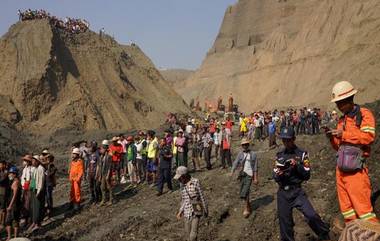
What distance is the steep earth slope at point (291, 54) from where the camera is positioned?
163 ft

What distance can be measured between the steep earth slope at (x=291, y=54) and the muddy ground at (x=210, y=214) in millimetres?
30009

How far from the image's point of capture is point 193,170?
18047 millimetres

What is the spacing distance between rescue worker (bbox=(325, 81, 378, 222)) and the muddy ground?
10.3 ft

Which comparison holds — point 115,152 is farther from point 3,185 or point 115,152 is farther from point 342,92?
point 342,92

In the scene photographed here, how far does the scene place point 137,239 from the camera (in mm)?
10078

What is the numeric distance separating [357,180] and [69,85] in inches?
1484

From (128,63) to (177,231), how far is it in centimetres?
4322

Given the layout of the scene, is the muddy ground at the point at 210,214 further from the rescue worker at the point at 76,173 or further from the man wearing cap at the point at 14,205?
the man wearing cap at the point at 14,205

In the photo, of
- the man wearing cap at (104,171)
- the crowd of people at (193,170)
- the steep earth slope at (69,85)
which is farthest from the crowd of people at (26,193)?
the steep earth slope at (69,85)

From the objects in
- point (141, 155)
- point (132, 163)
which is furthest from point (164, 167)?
point (132, 163)

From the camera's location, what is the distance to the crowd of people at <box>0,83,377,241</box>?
5.53 m

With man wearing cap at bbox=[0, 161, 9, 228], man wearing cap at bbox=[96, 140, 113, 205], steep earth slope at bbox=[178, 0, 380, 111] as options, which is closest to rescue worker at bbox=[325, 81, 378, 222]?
man wearing cap at bbox=[0, 161, 9, 228]

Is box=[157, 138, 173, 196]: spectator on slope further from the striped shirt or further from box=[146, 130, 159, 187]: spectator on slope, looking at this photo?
the striped shirt

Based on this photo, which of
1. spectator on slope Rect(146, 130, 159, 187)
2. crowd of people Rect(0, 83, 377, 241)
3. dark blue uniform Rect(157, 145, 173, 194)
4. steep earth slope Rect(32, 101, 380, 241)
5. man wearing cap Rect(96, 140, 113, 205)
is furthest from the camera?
spectator on slope Rect(146, 130, 159, 187)
